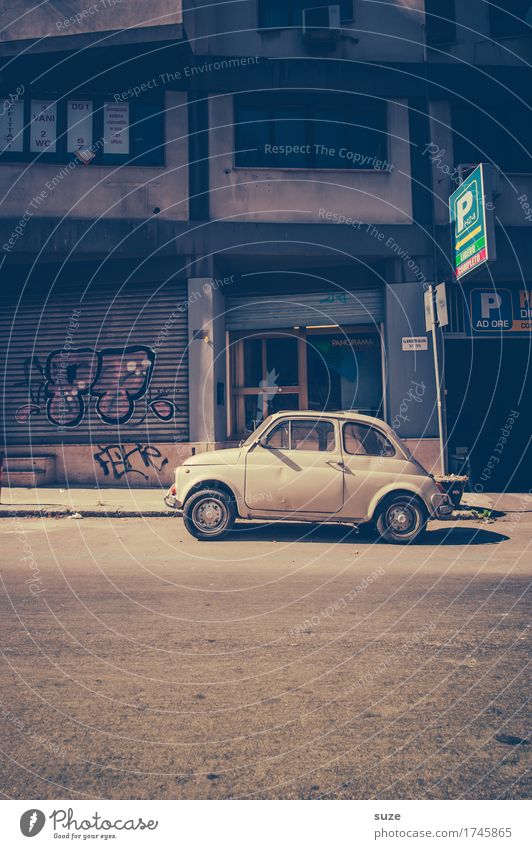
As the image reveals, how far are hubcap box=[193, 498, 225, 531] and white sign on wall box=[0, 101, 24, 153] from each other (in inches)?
435

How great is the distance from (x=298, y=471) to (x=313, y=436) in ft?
1.86

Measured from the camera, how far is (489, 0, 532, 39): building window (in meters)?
14.7

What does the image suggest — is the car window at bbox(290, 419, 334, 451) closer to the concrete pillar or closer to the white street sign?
the white street sign

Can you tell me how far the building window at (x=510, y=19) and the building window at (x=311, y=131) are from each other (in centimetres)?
348

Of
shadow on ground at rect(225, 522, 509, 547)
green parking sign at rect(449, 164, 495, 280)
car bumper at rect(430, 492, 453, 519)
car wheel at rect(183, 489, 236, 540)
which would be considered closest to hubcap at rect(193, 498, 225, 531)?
car wheel at rect(183, 489, 236, 540)

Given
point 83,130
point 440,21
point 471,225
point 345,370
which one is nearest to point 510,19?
point 440,21

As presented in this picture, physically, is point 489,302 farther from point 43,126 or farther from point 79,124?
point 43,126

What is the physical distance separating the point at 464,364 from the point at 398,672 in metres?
11.9

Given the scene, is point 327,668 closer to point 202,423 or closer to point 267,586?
point 267,586

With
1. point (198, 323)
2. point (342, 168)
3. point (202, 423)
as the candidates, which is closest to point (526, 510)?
point (202, 423)

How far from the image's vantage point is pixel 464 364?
47.5ft

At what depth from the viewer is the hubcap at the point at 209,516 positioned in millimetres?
8570

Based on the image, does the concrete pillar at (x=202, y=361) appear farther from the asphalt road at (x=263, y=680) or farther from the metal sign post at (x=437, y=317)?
the asphalt road at (x=263, y=680)

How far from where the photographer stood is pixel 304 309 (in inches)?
593
